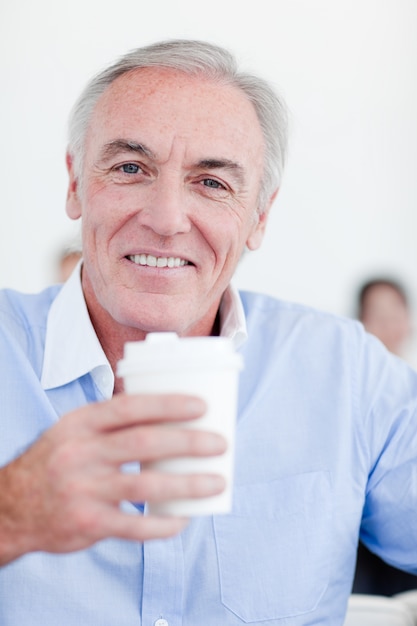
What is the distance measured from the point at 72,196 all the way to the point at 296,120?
2913 millimetres

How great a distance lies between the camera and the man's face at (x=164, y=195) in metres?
1.34

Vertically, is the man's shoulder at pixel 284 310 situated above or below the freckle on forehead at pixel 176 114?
below

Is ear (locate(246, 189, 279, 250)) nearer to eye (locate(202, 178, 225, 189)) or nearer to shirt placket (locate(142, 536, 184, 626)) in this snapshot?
eye (locate(202, 178, 225, 189))

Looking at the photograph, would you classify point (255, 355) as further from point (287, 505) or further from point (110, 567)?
point (110, 567)

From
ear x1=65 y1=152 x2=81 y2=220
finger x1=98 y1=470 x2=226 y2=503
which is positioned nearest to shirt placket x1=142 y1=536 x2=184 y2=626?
finger x1=98 y1=470 x2=226 y2=503

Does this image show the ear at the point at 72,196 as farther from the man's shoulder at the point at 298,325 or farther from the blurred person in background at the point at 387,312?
the blurred person in background at the point at 387,312

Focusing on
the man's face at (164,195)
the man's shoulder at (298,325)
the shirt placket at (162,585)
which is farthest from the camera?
the man's shoulder at (298,325)

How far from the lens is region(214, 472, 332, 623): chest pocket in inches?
50.1

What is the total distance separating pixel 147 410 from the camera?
2.35 ft

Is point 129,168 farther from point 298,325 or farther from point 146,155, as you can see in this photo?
point 298,325

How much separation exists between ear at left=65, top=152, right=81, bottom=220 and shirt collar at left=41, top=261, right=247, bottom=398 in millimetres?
104

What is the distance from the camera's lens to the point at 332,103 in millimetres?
4430

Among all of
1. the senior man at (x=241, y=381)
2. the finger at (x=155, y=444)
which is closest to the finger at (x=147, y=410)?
the finger at (x=155, y=444)

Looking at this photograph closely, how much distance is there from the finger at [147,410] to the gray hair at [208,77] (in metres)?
0.83
